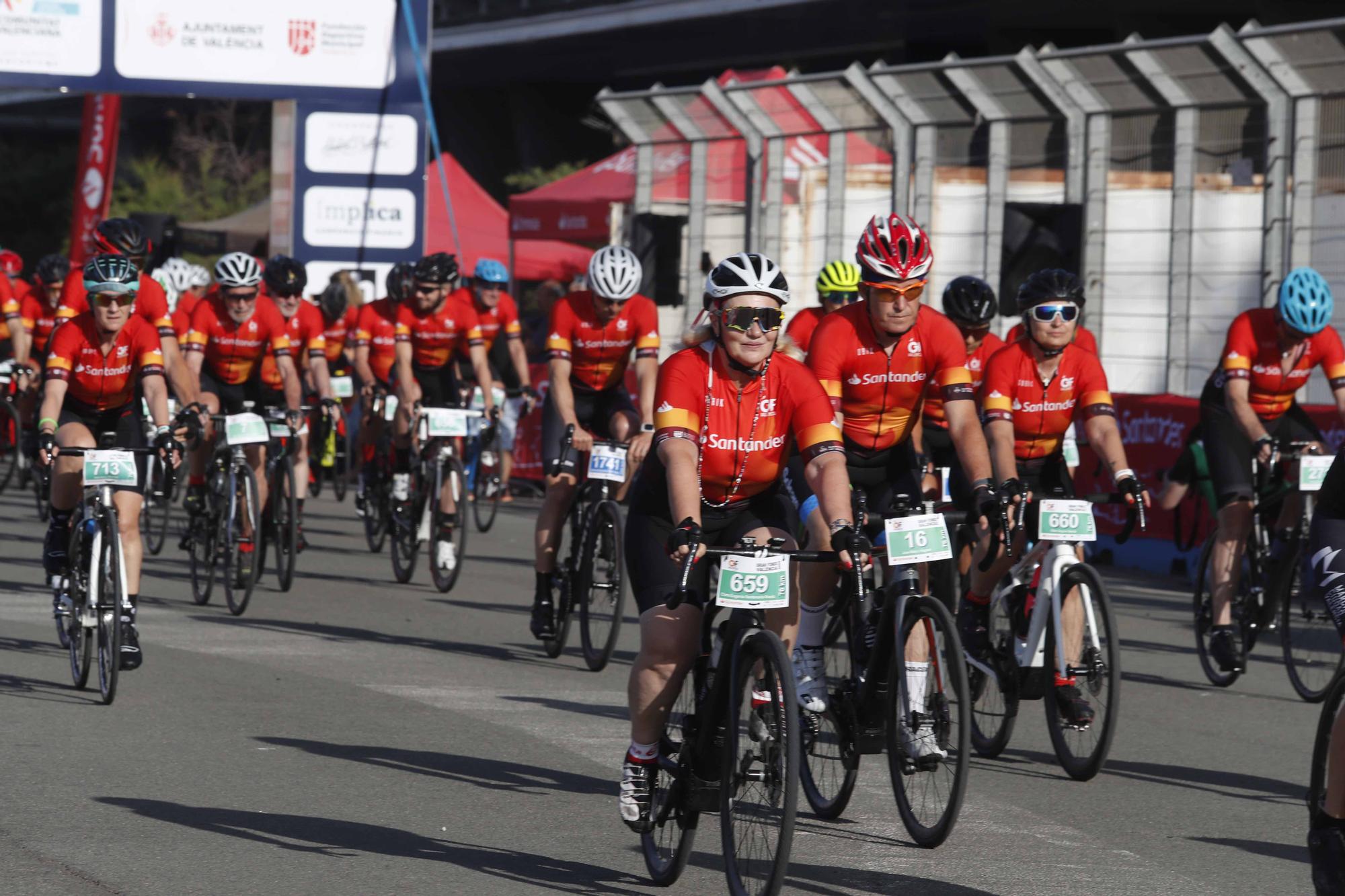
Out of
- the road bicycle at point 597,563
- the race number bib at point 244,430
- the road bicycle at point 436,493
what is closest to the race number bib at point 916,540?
the road bicycle at point 597,563

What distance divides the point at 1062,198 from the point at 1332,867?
41.9 feet

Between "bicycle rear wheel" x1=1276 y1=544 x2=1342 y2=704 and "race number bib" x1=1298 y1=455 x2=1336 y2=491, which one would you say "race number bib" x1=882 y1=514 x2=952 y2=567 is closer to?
"race number bib" x1=1298 y1=455 x2=1336 y2=491

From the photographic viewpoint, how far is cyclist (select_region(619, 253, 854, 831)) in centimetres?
590

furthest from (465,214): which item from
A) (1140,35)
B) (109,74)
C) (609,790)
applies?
(609,790)

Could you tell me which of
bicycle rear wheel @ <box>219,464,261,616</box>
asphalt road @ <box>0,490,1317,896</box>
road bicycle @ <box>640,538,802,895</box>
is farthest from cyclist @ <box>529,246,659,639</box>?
road bicycle @ <box>640,538,802,895</box>

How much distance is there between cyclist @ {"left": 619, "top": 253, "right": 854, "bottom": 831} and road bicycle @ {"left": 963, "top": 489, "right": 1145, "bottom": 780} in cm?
158

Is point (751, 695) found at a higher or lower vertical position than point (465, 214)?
lower

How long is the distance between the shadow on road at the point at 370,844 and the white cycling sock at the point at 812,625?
1.38 m

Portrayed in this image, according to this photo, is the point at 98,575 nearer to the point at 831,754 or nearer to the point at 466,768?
the point at 466,768

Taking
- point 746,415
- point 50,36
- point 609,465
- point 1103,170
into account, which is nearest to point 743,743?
point 746,415

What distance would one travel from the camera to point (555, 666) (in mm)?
10469

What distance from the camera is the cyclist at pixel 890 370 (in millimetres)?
7566

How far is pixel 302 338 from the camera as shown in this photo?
14547 mm

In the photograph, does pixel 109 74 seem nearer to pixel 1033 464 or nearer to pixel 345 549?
pixel 345 549
